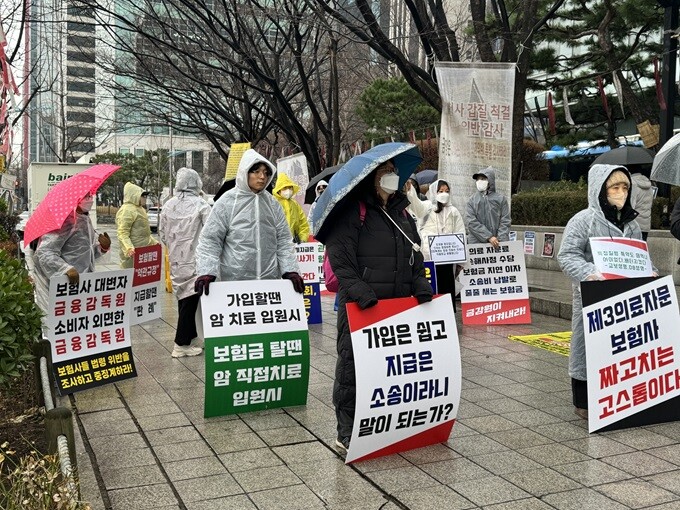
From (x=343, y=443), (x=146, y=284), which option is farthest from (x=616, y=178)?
(x=146, y=284)

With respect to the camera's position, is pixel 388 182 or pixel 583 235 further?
pixel 583 235

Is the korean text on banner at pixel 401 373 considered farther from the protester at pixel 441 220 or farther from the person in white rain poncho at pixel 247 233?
the protester at pixel 441 220

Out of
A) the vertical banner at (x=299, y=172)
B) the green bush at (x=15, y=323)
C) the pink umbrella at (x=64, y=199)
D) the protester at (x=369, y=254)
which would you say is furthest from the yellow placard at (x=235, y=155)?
the protester at (x=369, y=254)

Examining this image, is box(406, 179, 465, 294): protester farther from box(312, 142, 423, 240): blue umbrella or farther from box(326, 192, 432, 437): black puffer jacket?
box(312, 142, 423, 240): blue umbrella

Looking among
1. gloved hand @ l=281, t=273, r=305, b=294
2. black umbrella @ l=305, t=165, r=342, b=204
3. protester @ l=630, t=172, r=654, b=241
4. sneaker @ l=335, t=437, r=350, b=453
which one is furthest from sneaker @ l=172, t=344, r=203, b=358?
protester @ l=630, t=172, r=654, b=241

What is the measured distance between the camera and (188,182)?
8547mm

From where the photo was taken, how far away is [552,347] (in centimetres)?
841

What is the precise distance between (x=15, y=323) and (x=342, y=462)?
82.2 inches

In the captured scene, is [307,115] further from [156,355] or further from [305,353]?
[305,353]

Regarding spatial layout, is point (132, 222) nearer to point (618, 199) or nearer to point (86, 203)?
point (86, 203)

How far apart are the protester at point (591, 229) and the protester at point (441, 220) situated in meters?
4.12

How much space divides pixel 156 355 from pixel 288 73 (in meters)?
14.2

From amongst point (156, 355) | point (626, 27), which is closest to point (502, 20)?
point (626, 27)

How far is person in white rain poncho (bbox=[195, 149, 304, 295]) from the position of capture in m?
6.18
